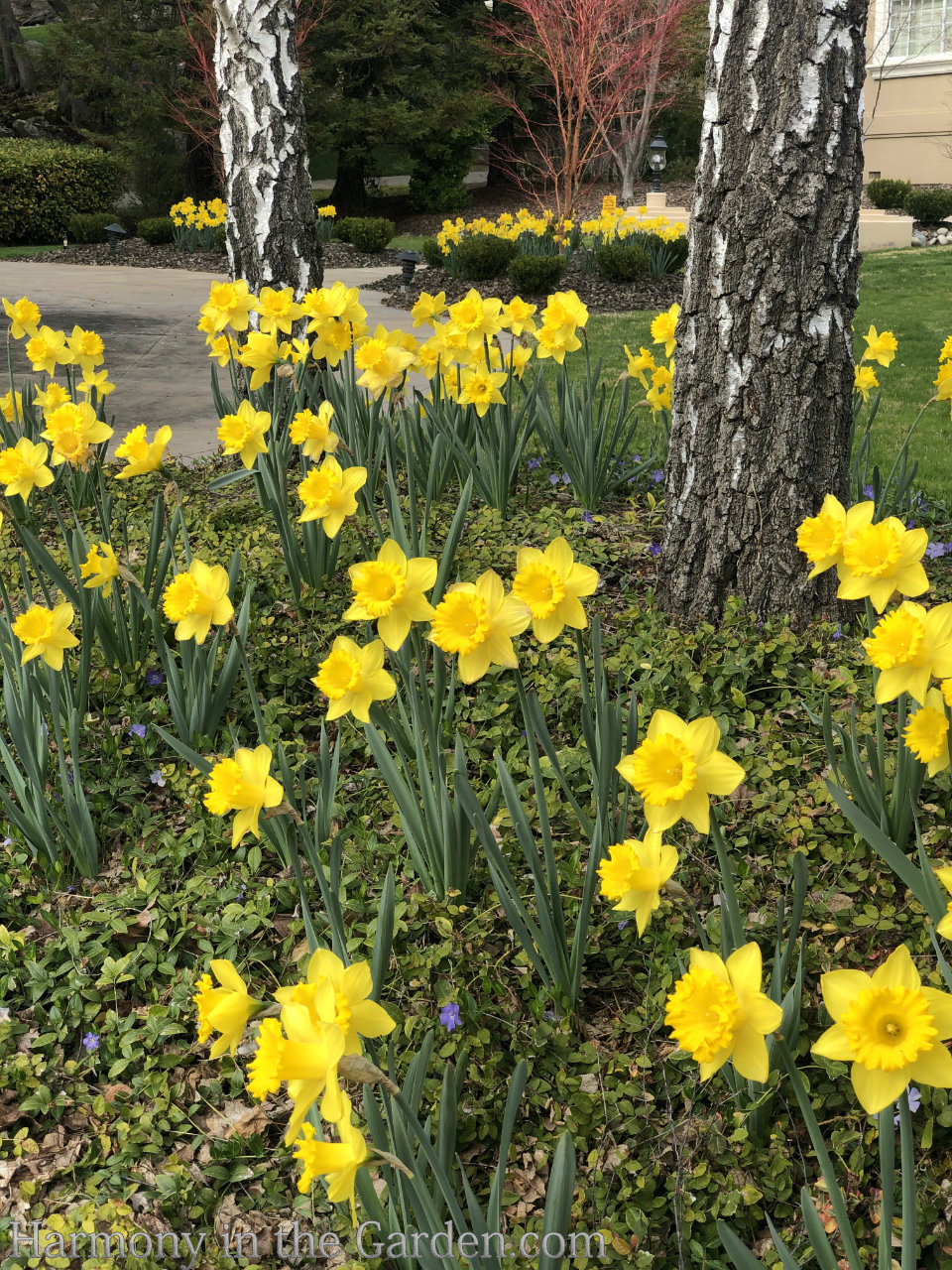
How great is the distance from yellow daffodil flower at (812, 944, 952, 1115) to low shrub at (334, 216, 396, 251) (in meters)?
14.0

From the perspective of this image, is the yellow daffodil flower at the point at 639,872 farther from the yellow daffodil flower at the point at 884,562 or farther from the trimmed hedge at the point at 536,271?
the trimmed hedge at the point at 536,271

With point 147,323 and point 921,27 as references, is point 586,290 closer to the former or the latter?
point 147,323

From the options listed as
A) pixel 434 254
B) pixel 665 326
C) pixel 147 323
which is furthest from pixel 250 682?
pixel 434 254

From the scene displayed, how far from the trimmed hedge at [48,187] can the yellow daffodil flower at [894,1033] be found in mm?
17103

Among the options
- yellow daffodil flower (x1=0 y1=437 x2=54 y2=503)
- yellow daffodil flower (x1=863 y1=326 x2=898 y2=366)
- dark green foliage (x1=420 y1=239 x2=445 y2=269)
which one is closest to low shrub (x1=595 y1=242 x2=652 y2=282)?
→ dark green foliage (x1=420 y1=239 x2=445 y2=269)

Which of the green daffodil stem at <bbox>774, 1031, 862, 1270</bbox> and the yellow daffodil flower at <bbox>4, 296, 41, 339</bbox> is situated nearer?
the green daffodil stem at <bbox>774, 1031, 862, 1270</bbox>

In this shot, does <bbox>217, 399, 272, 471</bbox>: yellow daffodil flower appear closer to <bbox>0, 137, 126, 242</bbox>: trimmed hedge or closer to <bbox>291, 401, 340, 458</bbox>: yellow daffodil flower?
<bbox>291, 401, 340, 458</bbox>: yellow daffodil flower

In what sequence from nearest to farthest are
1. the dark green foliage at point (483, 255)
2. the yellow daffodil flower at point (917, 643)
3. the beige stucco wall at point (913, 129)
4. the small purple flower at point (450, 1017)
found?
the yellow daffodil flower at point (917, 643) → the small purple flower at point (450, 1017) → the dark green foliage at point (483, 255) → the beige stucco wall at point (913, 129)

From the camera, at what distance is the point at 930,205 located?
15023mm

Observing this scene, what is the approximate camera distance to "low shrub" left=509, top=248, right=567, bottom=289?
29.6ft

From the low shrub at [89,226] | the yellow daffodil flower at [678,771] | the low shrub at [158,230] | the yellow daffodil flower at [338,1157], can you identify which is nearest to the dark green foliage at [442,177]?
the low shrub at [158,230]

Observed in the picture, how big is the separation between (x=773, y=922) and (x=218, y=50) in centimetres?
427

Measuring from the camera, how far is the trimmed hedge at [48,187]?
15070 mm

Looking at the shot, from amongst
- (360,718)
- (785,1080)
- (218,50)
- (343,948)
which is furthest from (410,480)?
(218,50)
